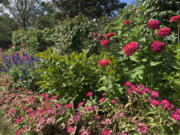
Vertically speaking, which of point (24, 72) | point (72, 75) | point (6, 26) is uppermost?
point (6, 26)

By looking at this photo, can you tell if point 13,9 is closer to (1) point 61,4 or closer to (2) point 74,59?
(1) point 61,4

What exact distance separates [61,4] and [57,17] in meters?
3.10

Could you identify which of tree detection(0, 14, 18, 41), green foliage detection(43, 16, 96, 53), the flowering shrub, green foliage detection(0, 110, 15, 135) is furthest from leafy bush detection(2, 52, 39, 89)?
tree detection(0, 14, 18, 41)

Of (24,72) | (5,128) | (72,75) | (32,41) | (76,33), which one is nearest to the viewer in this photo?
(72,75)

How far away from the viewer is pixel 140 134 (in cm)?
154

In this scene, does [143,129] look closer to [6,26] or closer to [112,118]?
[112,118]

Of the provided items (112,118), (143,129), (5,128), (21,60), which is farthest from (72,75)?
(21,60)

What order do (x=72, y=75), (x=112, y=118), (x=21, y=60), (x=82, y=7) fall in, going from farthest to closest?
(x=82, y=7) → (x=21, y=60) → (x=72, y=75) → (x=112, y=118)

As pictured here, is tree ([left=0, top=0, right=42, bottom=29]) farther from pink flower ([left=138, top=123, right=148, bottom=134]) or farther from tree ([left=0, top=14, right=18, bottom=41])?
pink flower ([left=138, top=123, right=148, bottom=134])

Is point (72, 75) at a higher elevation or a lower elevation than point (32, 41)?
higher

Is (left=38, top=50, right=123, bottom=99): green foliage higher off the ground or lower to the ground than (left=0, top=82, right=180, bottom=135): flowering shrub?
higher

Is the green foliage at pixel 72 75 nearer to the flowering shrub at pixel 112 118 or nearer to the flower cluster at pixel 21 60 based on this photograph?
the flowering shrub at pixel 112 118

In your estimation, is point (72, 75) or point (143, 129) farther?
point (72, 75)

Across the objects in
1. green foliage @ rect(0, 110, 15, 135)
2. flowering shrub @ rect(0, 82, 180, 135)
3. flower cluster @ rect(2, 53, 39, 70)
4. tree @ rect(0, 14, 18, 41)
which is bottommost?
green foliage @ rect(0, 110, 15, 135)
